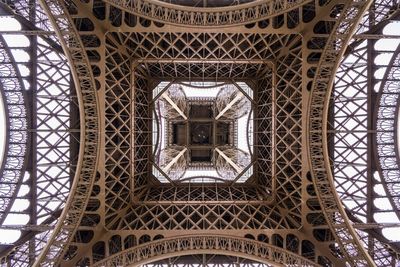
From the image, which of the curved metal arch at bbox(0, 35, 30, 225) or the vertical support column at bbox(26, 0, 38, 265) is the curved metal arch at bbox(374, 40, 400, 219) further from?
the curved metal arch at bbox(0, 35, 30, 225)

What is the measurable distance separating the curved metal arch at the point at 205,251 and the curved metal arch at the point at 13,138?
4809 millimetres

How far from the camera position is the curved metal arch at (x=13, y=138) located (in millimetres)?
15633

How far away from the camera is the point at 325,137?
14516 millimetres

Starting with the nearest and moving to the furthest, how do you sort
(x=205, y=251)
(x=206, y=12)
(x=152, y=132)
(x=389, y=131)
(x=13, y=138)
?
(x=206, y=12), (x=205, y=251), (x=13, y=138), (x=389, y=131), (x=152, y=132)

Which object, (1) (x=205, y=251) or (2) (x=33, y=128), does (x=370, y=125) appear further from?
(2) (x=33, y=128)

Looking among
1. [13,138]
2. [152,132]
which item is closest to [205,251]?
[152,132]

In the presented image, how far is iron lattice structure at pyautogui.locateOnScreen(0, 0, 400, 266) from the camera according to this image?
46.4ft

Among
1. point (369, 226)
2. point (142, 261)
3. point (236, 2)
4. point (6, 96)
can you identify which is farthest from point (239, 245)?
point (6, 96)

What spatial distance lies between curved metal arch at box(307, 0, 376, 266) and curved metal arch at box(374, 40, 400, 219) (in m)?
3.21

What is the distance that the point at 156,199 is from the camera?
17312 millimetres

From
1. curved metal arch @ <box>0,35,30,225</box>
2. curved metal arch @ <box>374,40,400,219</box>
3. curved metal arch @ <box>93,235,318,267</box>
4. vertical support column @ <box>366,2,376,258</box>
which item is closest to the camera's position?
curved metal arch @ <box>93,235,318,267</box>

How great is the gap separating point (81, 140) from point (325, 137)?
8719mm

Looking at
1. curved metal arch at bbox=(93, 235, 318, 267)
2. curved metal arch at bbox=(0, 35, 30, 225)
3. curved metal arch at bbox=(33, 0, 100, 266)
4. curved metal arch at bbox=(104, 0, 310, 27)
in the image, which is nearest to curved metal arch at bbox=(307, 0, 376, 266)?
curved metal arch at bbox=(93, 235, 318, 267)

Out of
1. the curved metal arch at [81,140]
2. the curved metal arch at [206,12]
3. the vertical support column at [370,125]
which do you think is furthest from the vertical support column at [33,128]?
the vertical support column at [370,125]
